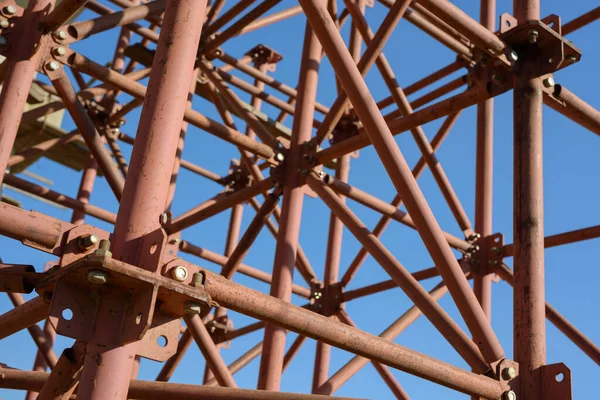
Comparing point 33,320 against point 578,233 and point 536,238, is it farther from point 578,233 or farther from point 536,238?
point 578,233

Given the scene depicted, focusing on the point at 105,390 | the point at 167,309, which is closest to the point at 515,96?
the point at 167,309

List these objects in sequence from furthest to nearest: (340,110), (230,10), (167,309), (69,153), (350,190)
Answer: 1. (69,153)
2. (230,10)
3. (350,190)
4. (340,110)
5. (167,309)

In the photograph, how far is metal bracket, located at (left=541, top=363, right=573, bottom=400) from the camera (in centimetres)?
534

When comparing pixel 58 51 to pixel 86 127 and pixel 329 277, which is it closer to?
pixel 86 127

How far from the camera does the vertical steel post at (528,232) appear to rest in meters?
5.58

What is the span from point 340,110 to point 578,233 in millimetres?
2388

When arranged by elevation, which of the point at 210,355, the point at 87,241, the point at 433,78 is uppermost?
the point at 433,78

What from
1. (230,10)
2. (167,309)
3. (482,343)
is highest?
(230,10)

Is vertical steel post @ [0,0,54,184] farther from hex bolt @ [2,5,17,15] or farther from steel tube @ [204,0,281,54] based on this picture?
steel tube @ [204,0,281,54]

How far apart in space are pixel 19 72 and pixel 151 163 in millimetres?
2528

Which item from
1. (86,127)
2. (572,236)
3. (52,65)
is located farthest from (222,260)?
(52,65)

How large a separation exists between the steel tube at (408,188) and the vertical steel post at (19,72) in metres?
1.90

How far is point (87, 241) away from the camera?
383 centimetres

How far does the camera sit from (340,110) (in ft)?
24.0
